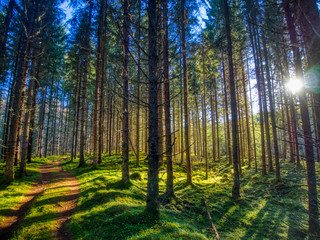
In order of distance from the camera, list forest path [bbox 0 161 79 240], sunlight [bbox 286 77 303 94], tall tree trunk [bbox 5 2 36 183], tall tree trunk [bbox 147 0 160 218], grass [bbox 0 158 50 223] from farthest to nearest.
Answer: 1. tall tree trunk [bbox 5 2 36 183]
2. grass [bbox 0 158 50 223]
3. forest path [bbox 0 161 79 240]
4. sunlight [bbox 286 77 303 94]
5. tall tree trunk [bbox 147 0 160 218]

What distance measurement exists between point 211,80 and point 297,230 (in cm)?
1474

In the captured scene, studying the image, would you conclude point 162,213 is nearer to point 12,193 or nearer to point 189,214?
point 189,214

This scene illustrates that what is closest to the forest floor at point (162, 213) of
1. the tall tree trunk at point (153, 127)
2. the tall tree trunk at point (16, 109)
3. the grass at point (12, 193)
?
→ the grass at point (12, 193)

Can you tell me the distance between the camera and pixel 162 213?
4.65 metres

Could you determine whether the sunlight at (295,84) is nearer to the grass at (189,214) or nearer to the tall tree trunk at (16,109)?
the grass at (189,214)

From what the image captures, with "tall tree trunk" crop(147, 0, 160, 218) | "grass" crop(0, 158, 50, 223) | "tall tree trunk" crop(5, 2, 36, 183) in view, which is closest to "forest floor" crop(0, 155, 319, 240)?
"grass" crop(0, 158, 50, 223)

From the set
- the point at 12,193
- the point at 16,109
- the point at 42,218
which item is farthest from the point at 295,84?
the point at 16,109

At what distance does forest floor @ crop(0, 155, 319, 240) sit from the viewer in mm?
4047

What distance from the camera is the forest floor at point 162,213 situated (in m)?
4.05

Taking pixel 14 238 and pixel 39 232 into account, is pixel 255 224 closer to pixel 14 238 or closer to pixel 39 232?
pixel 39 232

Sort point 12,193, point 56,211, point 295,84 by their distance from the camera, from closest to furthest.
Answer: point 295,84 < point 56,211 < point 12,193

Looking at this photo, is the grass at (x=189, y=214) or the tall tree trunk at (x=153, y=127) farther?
the grass at (x=189, y=214)

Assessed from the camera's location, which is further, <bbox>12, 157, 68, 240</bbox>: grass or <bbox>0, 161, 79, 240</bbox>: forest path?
<bbox>0, 161, 79, 240</bbox>: forest path

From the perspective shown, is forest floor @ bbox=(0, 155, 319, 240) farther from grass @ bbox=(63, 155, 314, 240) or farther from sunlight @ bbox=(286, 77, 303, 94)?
sunlight @ bbox=(286, 77, 303, 94)
